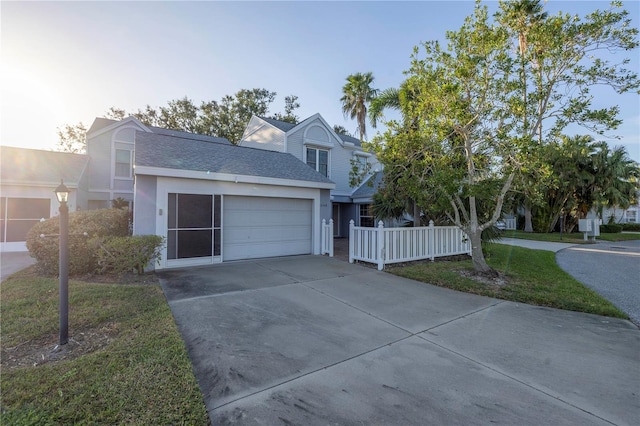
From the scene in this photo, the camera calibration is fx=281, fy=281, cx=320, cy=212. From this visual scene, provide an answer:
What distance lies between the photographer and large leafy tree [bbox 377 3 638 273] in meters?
6.03

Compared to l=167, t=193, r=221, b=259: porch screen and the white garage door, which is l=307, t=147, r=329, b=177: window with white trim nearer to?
the white garage door

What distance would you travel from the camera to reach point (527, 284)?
6.69 m

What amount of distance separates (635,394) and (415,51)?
7395 mm

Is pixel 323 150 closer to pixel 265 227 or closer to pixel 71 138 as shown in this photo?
pixel 265 227

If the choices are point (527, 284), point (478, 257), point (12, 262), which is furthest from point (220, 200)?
point (527, 284)

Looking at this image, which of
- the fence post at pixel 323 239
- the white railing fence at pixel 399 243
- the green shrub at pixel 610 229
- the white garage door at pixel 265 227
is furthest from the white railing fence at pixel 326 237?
the green shrub at pixel 610 229

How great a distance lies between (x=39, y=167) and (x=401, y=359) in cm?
1613

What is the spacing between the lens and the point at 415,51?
23.5ft

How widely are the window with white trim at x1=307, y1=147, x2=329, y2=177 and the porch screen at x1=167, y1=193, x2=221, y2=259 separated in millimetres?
7697

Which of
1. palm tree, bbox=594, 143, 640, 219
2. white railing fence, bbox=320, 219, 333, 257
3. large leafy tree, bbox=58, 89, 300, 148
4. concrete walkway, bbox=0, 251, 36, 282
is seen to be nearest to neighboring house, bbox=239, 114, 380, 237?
white railing fence, bbox=320, 219, 333, 257

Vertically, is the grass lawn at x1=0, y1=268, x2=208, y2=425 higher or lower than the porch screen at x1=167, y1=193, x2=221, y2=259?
lower

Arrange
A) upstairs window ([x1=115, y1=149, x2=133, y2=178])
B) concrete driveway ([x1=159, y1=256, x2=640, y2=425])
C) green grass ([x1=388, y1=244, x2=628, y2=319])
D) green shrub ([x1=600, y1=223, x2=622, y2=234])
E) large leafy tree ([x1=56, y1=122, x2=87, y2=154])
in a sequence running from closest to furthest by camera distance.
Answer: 1. concrete driveway ([x1=159, y1=256, x2=640, y2=425])
2. green grass ([x1=388, y1=244, x2=628, y2=319])
3. upstairs window ([x1=115, y1=149, x2=133, y2=178])
4. green shrub ([x1=600, y1=223, x2=622, y2=234])
5. large leafy tree ([x1=56, y1=122, x2=87, y2=154])

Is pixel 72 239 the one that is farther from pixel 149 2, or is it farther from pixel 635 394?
pixel 635 394

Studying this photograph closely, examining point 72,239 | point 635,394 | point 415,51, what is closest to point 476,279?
point 635,394
